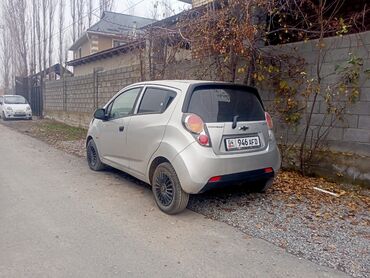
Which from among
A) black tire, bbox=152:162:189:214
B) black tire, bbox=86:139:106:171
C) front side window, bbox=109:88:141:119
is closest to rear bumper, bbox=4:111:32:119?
Answer: black tire, bbox=86:139:106:171

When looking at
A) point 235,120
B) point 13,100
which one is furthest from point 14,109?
point 235,120

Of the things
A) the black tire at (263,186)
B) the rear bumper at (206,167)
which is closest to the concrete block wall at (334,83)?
the black tire at (263,186)

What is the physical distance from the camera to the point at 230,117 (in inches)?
151

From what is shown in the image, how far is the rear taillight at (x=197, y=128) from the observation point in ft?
11.8

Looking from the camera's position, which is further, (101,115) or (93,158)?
(93,158)

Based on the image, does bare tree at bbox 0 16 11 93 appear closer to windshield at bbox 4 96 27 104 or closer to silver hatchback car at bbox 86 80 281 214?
windshield at bbox 4 96 27 104

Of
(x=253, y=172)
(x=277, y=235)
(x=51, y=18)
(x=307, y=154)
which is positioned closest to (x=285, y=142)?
(x=307, y=154)

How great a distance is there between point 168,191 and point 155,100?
4.34 feet

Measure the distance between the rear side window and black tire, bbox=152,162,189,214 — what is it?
31.7 inches

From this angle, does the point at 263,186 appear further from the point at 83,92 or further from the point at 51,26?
the point at 51,26

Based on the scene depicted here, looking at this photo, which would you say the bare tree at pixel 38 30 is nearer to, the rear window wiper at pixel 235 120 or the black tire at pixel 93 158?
the black tire at pixel 93 158

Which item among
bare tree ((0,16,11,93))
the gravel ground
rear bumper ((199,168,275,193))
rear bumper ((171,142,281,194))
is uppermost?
bare tree ((0,16,11,93))

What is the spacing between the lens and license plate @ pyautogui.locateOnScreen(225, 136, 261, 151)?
3.74 m

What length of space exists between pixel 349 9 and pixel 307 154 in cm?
438
